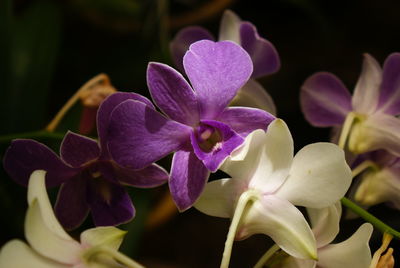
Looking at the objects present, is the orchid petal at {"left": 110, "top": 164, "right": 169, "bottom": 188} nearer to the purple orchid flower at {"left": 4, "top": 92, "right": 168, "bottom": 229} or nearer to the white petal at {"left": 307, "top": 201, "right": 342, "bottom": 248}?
the purple orchid flower at {"left": 4, "top": 92, "right": 168, "bottom": 229}

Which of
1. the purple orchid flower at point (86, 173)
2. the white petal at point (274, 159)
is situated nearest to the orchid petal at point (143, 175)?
the purple orchid flower at point (86, 173)

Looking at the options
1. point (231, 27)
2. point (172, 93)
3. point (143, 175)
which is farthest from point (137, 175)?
point (231, 27)

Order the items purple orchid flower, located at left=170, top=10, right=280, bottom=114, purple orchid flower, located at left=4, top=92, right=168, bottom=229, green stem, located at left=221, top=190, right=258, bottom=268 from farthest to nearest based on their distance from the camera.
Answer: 1. purple orchid flower, located at left=170, top=10, right=280, bottom=114
2. purple orchid flower, located at left=4, top=92, right=168, bottom=229
3. green stem, located at left=221, top=190, right=258, bottom=268

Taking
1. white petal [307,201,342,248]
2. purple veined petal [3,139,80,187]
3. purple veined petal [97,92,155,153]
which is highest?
purple veined petal [97,92,155,153]

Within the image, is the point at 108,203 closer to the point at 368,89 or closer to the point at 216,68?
the point at 216,68

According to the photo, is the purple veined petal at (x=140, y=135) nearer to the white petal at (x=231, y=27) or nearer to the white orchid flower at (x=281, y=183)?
the white orchid flower at (x=281, y=183)

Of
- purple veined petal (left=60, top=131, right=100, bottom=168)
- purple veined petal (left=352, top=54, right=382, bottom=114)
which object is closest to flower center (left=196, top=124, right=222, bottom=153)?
purple veined petal (left=60, top=131, right=100, bottom=168)
